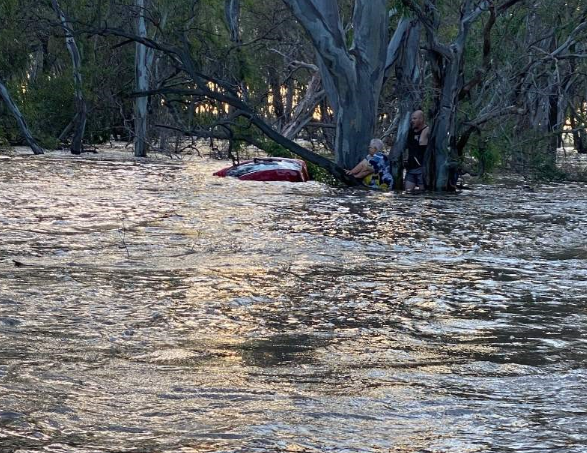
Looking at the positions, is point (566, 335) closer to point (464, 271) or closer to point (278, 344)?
point (278, 344)

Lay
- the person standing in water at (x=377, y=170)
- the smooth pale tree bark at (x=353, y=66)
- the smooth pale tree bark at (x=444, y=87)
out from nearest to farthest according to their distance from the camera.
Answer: the smooth pale tree bark at (x=444, y=87)
the person standing in water at (x=377, y=170)
the smooth pale tree bark at (x=353, y=66)

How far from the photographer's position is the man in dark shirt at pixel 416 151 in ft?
67.9

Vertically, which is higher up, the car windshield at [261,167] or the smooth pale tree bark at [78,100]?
the smooth pale tree bark at [78,100]

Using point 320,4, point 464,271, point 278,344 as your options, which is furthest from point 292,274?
point 320,4

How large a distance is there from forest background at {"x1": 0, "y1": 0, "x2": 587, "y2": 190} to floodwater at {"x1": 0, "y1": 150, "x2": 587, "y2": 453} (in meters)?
7.19

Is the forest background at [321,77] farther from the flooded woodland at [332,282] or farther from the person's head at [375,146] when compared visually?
the person's head at [375,146]

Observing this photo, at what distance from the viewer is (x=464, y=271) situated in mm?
10039

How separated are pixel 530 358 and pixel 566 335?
77 cm

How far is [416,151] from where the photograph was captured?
2097cm

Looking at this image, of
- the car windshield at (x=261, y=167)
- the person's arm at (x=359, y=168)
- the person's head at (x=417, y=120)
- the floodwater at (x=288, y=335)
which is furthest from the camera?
the car windshield at (x=261, y=167)

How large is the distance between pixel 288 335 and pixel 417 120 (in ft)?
46.2

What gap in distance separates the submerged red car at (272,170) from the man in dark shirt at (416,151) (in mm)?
2488

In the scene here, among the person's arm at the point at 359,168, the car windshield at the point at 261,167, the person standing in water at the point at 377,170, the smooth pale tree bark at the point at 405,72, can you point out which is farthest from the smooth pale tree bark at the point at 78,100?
the person standing in water at the point at 377,170

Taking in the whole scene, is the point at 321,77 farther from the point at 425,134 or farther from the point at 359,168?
the point at 425,134
